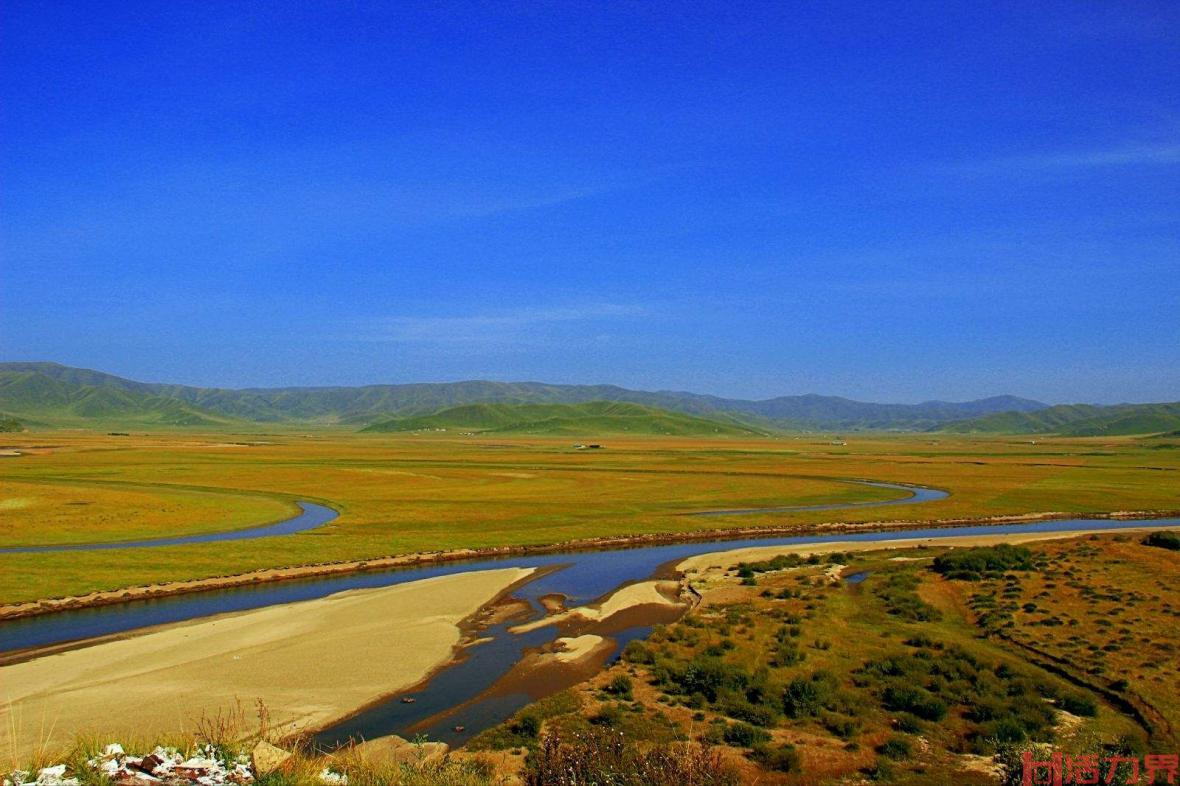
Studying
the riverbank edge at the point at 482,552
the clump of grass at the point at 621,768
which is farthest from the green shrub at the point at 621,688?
the riverbank edge at the point at 482,552

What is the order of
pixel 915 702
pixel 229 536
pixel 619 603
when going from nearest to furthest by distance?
pixel 915 702, pixel 619 603, pixel 229 536

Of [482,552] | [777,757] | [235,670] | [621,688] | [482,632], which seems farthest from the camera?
[482,552]

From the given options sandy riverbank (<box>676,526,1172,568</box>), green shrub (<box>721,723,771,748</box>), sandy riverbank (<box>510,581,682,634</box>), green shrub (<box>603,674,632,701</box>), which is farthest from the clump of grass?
sandy riverbank (<box>676,526,1172,568</box>)

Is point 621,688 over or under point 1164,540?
under

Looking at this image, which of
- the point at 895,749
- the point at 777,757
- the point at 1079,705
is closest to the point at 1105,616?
the point at 1079,705

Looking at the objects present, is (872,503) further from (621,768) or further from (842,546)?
(621,768)

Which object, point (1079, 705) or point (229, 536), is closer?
point (1079, 705)

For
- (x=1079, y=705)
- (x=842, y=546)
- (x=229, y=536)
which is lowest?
(x=842, y=546)
